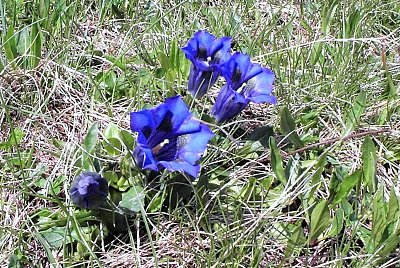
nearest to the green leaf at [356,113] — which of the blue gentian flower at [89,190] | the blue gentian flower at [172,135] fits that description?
the blue gentian flower at [172,135]

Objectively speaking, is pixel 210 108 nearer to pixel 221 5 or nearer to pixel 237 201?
pixel 237 201

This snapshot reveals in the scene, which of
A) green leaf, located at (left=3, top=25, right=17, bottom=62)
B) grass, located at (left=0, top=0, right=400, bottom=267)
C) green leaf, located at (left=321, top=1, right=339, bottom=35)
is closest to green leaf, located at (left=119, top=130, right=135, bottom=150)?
grass, located at (left=0, top=0, right=400, bottom=267)

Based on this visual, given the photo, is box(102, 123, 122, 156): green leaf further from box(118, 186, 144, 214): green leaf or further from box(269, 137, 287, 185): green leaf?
box(269, 137, 287, 185): green leaf

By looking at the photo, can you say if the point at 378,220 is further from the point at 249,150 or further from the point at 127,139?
the point at 127,139

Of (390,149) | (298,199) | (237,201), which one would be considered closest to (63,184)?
(237,201)

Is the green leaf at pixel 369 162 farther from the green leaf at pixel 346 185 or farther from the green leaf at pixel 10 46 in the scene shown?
the green leaf at pixel 10 46

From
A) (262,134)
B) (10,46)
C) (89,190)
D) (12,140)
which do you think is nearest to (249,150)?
(262,134)
